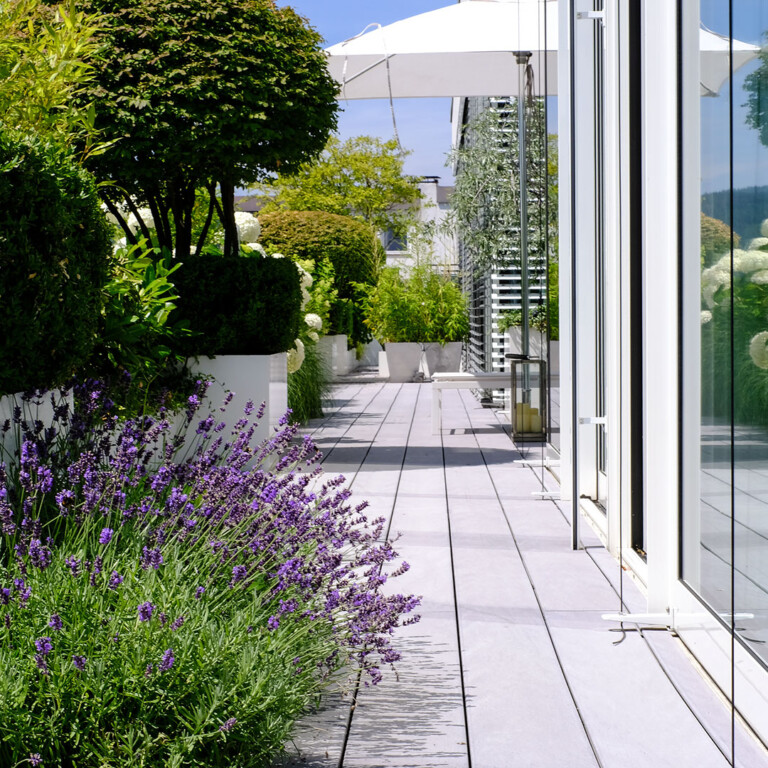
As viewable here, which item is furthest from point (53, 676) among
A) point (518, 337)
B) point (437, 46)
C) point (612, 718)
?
point (518, 337)

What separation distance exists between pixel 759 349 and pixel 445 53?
209 inches

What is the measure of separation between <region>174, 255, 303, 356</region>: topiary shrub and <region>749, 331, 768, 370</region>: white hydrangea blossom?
3.92m

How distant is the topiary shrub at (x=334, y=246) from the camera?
1474 cm

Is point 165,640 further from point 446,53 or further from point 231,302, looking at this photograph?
point 446,53

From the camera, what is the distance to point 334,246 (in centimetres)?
1480

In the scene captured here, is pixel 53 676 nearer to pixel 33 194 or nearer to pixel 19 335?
pixel 19 335

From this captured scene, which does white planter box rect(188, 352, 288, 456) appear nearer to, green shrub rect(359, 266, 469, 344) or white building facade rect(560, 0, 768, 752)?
white building facade rect(560, 0, 768, 752)

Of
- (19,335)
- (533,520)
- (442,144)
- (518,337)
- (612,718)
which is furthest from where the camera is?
(442,144)

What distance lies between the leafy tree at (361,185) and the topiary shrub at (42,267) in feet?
67.2

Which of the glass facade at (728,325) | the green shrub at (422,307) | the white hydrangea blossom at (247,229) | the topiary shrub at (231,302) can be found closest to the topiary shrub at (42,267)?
the glass facade at (728,325)

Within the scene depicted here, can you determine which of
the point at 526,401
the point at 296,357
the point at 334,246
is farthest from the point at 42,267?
the point at 334,246

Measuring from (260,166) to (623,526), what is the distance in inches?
134

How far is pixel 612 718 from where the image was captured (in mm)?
2254

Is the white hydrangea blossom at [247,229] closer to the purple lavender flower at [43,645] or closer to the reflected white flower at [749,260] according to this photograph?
the reflected white flower at [749,260]
